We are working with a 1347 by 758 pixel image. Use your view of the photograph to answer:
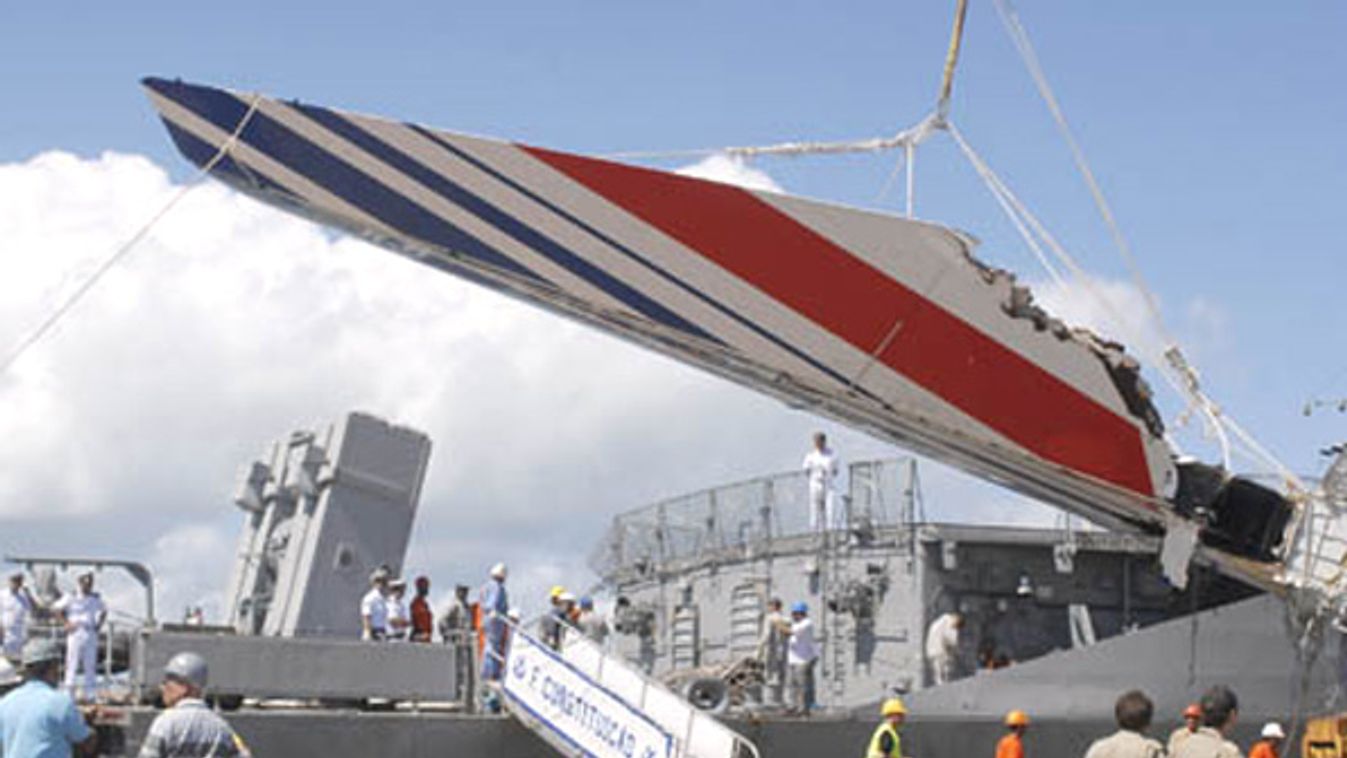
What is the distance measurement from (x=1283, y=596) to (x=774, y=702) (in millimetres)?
4747

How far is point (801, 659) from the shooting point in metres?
18.8

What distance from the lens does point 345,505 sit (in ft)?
61.9

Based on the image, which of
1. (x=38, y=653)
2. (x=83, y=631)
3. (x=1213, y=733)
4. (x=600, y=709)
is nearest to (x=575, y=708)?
(x=600, y=709)

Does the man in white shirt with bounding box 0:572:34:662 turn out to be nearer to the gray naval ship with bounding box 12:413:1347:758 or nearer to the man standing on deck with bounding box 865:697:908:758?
the gray naval ship with bounding box 12:413:1347:758

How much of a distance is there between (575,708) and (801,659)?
3432 mm

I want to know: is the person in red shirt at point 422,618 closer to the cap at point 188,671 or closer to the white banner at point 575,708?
the white banner at point 575,708

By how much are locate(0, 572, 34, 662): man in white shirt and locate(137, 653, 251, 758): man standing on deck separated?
9130 millimetres

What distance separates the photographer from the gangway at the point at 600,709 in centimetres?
1540

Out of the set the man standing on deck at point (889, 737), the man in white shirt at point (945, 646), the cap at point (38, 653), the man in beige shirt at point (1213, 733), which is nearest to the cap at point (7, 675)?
the cap at point (38, 653)

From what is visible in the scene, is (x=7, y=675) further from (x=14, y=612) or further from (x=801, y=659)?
(x=801, y=659)

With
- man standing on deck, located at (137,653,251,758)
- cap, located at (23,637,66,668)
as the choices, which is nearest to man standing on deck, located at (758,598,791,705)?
cap, located at (23,637,66,668)

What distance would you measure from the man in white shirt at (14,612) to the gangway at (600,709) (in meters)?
3.89

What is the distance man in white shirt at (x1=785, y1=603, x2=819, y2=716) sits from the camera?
18.6m

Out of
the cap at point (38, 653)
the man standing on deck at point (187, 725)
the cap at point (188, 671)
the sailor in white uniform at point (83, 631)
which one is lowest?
the man standing on deck at point (187, 725)
